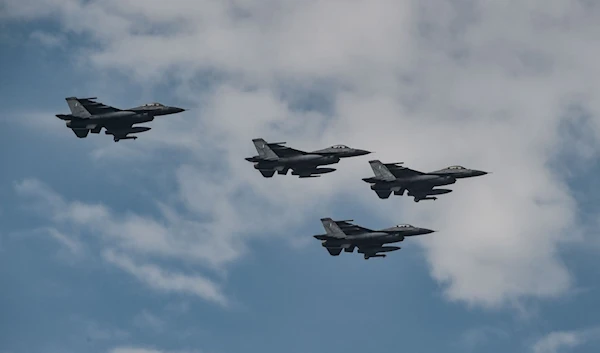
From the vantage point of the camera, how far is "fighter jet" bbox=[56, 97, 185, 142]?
162 metres

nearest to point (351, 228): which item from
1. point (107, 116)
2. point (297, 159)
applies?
point (297, 159)

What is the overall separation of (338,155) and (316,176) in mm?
4284

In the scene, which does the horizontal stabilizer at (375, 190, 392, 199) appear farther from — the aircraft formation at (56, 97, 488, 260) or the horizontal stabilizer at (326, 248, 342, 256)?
the horizontal stabilizer at (326, 248, 342, 256)

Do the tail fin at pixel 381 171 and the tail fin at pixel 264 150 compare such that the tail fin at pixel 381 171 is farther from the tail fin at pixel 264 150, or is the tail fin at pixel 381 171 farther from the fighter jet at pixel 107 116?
the fighter jet at pixel 107 116

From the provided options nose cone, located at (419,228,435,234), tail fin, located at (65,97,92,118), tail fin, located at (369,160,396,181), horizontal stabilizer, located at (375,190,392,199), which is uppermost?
tail fin, located at (65,97,92,118)

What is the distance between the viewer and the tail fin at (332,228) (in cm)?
16875

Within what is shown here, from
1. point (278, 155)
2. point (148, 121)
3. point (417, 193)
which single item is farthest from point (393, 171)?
point (148, 121)

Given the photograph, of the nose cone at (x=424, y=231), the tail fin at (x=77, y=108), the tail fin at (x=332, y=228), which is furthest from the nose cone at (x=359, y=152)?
the tail fin at (x=77, y=108)

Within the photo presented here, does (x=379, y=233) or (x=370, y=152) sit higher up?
(x=370, y=152)

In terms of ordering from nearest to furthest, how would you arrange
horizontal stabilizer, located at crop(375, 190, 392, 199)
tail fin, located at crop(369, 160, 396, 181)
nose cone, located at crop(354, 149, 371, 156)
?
1. nose cone, located at crop(354, 149, 371, 156)
2. tail fin, located at crop(369, 160, 396, 181)
3. horizontal stabilizer, located at crop(375, 190, 392, 199)

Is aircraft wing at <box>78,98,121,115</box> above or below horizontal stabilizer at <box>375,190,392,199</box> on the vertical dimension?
above

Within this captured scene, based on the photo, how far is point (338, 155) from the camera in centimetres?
16562

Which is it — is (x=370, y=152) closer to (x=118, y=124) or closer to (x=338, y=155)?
(x=338, y=155)

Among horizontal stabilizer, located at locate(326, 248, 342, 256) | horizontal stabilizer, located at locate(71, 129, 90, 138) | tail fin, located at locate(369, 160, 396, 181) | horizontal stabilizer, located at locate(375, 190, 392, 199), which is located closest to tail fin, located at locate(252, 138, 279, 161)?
tail fin, located at locate(369, 160, 396, 181)
